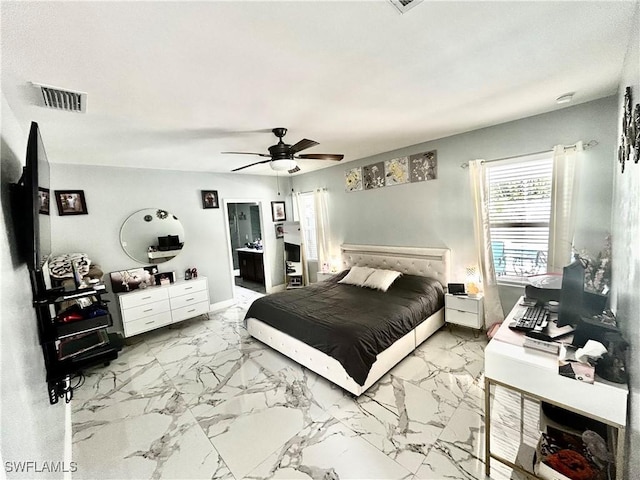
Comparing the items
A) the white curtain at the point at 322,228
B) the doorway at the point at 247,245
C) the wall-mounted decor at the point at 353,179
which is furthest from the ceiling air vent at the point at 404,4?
the doorway at the point at 247,245

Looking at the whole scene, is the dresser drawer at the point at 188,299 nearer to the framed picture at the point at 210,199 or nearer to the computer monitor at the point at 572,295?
the framed picture at the point at 210,199

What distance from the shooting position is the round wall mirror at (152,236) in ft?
12.4

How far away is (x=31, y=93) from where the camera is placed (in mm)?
1626

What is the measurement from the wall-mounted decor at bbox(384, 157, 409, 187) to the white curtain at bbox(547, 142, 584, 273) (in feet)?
5.58

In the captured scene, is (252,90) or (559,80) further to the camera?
(559,80)

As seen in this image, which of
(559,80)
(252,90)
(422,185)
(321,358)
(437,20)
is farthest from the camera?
(422,185)

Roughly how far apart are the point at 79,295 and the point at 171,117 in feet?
5.02

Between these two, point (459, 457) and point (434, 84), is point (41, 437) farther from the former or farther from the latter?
point (434, 84)

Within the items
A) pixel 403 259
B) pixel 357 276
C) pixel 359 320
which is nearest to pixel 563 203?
pixel 403 259

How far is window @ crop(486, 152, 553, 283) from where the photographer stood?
2.79 m

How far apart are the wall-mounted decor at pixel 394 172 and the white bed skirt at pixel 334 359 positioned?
6.49ft

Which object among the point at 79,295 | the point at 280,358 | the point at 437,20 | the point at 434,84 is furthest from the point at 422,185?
the point at 79,295

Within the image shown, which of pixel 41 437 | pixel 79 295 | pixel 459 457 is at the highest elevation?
pixel 79 295
